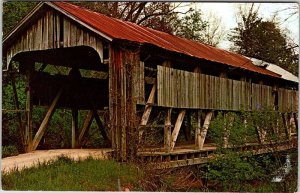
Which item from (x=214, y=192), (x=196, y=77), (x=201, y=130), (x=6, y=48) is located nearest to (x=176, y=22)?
(x=196, y=77)

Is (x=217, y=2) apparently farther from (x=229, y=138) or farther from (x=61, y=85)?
(x=61, y=85)

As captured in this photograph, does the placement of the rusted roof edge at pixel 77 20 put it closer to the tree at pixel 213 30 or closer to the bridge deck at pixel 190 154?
the tree at pixel 213 30

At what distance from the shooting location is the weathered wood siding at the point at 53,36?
41.7ft

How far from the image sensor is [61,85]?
50.5 ft

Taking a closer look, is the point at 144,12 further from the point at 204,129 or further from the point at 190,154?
the point at 190,154

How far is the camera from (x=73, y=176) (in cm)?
1063

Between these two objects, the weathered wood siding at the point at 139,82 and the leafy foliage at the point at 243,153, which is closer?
the leafy foliage at the point at 243,153

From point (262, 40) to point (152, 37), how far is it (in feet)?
8.19

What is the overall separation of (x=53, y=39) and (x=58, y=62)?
1.90 metres

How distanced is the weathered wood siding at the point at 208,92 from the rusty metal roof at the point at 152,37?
459mm

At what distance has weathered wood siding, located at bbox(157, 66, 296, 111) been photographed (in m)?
13.5

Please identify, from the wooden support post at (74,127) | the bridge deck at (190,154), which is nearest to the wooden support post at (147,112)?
the bridge deck at (190,154)

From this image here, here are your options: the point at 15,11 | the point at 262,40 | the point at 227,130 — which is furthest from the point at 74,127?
the point at 262,40

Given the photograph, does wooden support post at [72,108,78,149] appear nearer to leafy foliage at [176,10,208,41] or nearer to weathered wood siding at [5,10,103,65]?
weathered wood siding at [5,10,103,65]
